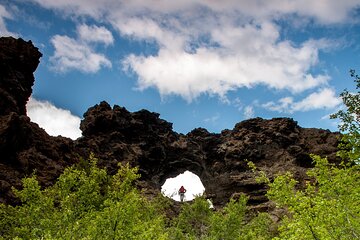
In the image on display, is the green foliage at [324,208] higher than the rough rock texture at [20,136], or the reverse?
the rough rock texture at [20,136]

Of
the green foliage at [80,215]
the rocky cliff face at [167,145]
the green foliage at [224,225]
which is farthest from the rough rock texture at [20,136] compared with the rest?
the green foliage at [224,225]

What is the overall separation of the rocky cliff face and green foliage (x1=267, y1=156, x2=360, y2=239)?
4079 cm

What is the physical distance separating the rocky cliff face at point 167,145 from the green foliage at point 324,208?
4079 centimetres

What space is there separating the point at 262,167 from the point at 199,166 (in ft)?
69.3

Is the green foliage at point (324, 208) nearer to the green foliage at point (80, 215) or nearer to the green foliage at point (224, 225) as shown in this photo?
the green foliage at point (80, 215)

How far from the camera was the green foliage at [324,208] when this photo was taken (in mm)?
13906

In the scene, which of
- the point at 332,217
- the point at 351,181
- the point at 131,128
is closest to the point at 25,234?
the point at 332,217

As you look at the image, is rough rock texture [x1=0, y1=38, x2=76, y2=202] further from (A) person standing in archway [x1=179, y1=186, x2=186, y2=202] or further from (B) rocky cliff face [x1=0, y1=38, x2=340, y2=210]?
(A) person standing in archway [x1=179, y1=186, x2=186, y2=202]

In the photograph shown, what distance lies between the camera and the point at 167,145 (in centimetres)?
9506

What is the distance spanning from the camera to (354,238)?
1370cm

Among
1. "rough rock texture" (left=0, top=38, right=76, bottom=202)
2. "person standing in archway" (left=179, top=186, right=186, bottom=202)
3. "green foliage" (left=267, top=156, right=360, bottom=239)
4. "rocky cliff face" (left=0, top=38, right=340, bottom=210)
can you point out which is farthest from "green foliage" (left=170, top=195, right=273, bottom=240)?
"person standing in archway" (left=179, top=186, right=186, bottom=202)

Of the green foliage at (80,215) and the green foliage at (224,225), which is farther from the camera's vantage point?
the green foliage at (224,225)

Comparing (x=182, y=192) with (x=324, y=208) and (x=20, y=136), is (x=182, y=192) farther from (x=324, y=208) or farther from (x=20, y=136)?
(x=324, y=208)

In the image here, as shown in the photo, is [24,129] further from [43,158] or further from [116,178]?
[116,178]
